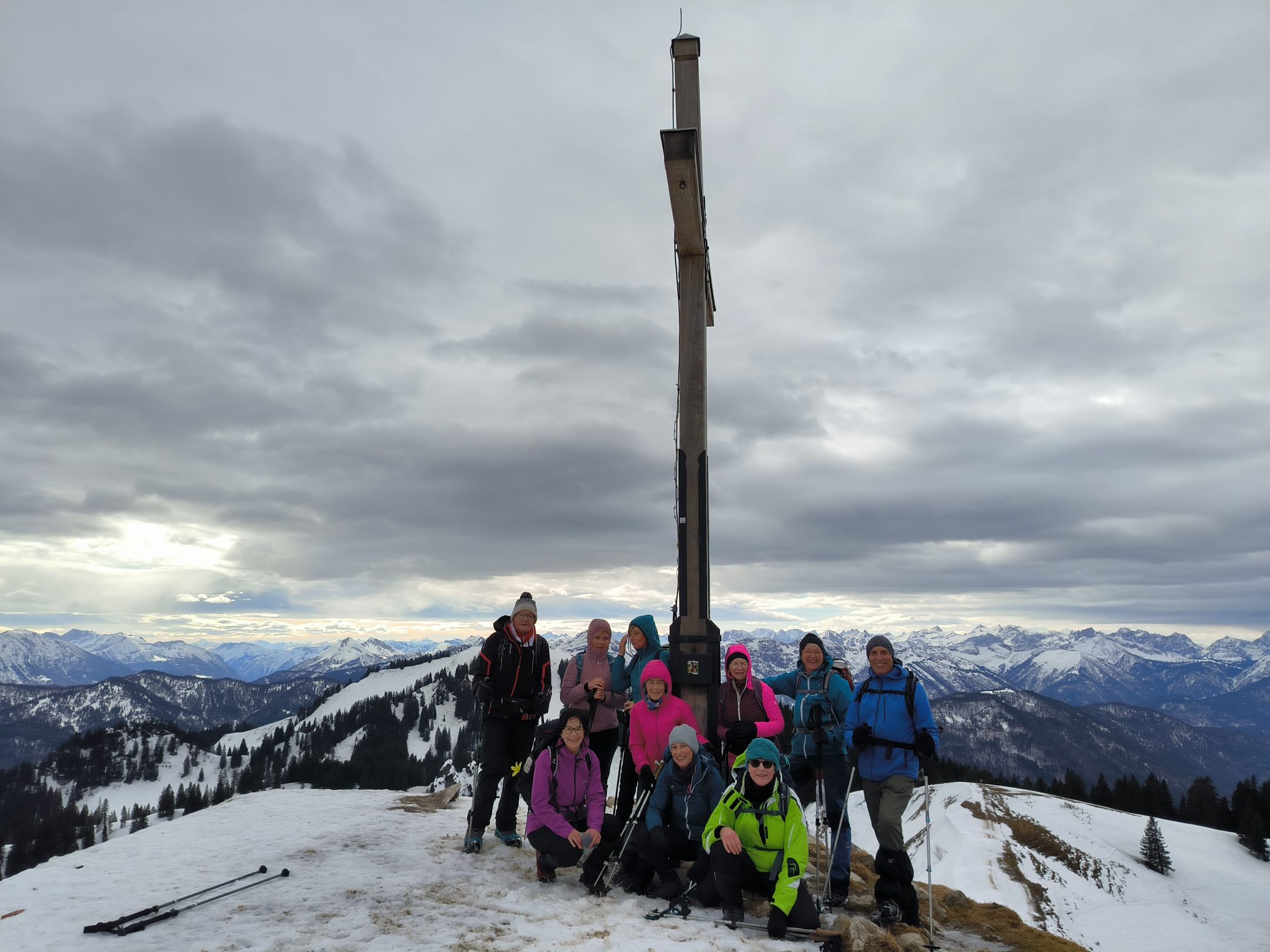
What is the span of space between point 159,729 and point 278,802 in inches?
8218

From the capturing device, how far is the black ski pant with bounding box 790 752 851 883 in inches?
327

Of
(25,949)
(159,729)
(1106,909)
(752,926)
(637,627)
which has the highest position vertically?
(637,627)

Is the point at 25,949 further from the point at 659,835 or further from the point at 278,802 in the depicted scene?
the point at 278,802

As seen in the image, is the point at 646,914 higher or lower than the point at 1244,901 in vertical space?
higher

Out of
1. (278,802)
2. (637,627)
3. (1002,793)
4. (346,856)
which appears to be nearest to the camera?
(346,856)

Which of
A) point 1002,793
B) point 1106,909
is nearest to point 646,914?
point 1106,909

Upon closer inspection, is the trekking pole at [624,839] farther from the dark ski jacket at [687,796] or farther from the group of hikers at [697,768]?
the dark ski jacket at [687,796]

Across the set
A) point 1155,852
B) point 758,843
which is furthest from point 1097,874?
point 758,843

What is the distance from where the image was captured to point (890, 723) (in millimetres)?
7980

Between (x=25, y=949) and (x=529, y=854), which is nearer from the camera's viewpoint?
(x=25, y=949)

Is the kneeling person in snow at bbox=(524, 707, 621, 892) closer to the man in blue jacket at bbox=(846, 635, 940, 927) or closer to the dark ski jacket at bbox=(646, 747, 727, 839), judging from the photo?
the dark ski jacket at bbox=(646, 747, 727, 839)

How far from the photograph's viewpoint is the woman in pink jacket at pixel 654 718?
27.9 feet

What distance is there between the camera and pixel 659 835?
25.3ft

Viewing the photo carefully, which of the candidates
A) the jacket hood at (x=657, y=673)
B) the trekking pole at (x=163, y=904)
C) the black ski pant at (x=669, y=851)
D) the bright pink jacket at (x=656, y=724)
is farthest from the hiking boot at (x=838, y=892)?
the trekking pole at (x=163, y=904)
